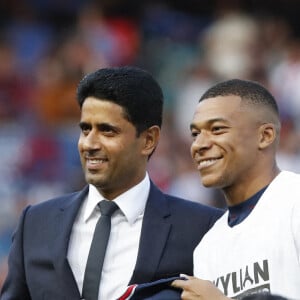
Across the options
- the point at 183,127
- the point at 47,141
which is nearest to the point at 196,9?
the point at 183,127

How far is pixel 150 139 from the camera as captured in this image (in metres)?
4.86

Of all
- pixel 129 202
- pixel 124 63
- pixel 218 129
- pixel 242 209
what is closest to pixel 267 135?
pixel 218 129

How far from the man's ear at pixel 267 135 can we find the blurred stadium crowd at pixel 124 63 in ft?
13.2

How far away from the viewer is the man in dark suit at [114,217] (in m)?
4.63

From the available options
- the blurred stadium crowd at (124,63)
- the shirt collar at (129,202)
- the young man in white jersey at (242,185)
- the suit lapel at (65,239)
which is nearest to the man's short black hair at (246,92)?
the young man in white jersey at (242,185)

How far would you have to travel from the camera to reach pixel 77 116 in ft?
32.8

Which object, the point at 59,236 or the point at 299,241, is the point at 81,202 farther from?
the point at 299,241

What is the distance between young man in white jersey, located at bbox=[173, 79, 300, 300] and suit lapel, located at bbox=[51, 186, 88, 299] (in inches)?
20.5

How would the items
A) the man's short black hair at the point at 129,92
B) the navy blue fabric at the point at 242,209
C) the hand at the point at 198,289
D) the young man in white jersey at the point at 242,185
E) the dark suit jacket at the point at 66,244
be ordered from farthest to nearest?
1. the man's short black hair at the point at 129,92
2. the dark suit jacket at the point at 66,244
3. the navy blue fabric at the point at 242,209
4. the young man in white jersey at the point at 242,185
5. the hand at the point at 198,289

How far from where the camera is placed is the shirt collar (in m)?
4.77

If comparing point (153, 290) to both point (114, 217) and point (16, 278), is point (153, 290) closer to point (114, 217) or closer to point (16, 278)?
point (114, 217)

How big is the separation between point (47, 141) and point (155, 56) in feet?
6.38

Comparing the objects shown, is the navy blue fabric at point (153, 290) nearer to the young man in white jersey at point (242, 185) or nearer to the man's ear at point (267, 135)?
the young man in white jersey at point (242, 185)

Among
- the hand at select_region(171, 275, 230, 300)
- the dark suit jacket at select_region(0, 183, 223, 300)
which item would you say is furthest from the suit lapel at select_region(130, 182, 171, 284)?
the hand at select_region(171, 275, 230, 300)
